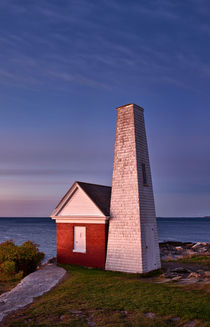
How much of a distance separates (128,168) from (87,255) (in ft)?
20.8

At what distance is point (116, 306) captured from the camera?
37.5ft

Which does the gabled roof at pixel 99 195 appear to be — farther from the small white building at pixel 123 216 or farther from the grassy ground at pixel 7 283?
the grassy ground at pixel 7 283

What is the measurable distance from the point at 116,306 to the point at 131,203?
7.78 m

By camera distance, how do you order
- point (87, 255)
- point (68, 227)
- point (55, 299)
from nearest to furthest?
1. point (55, 299)
2. point (87, 255)
3. point (68, 227)

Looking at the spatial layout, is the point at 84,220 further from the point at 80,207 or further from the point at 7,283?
the point at 7,283

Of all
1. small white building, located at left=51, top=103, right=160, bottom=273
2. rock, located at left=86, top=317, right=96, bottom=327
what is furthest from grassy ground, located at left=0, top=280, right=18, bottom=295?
rock, located at left=86, top=317, right=96, bottom=327

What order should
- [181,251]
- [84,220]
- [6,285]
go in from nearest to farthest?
[6,285], [84,220], [181,251]

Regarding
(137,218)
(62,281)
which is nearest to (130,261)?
(137,218)

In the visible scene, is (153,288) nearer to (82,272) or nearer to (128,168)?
(82,272)

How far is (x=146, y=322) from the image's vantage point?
9703 mm

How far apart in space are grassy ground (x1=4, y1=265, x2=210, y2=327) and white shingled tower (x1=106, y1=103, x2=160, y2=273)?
315cm

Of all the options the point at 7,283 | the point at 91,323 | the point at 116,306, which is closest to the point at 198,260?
the point at 7,283

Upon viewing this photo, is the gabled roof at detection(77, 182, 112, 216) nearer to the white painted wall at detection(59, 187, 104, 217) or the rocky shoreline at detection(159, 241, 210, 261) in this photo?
the white painted wall at detection(59, 187, 104, 217)

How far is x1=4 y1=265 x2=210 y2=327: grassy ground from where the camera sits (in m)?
9.95
